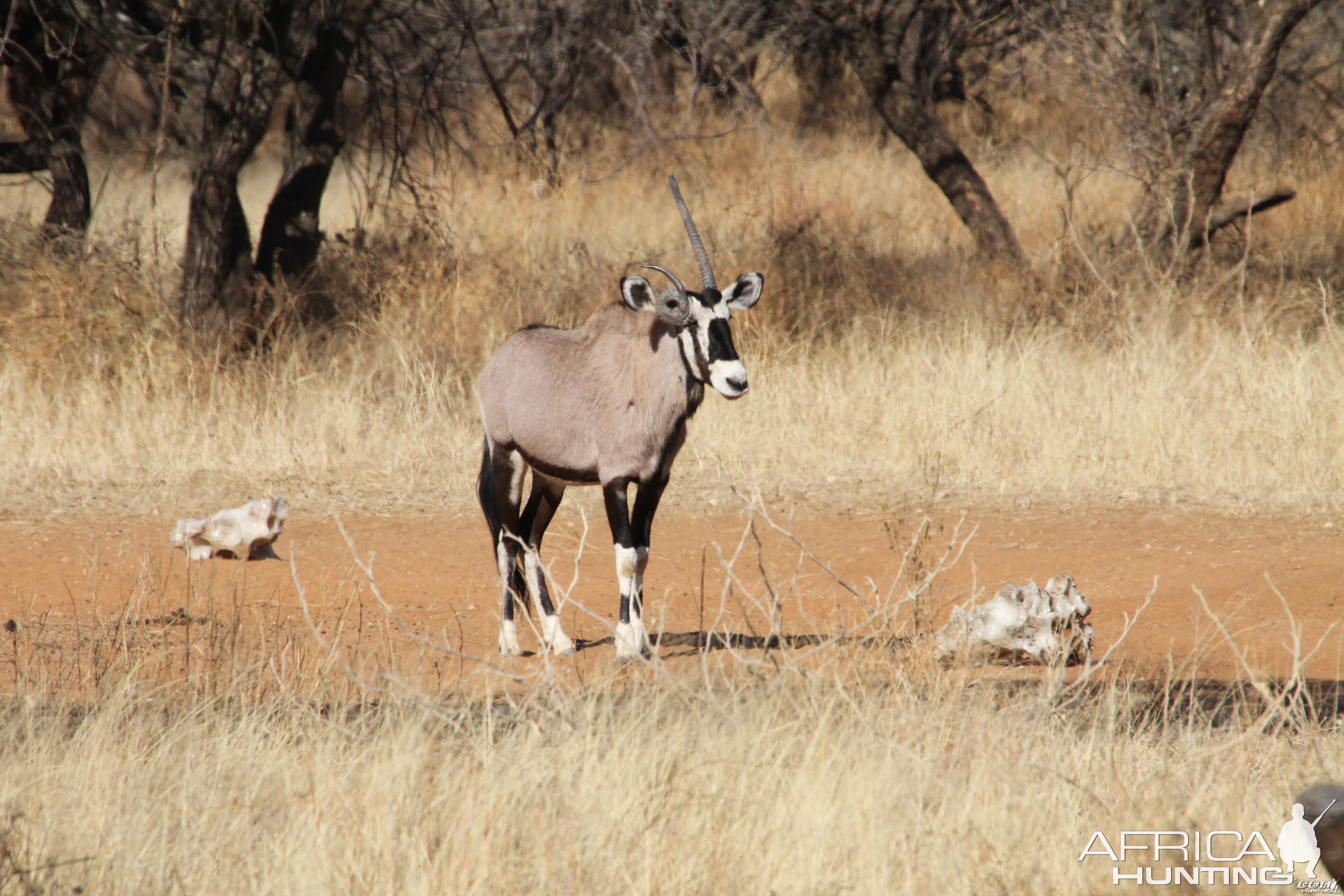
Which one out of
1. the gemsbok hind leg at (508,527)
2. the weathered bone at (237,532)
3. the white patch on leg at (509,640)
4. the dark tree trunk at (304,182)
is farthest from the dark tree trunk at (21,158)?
the white patch on leg at (509,640)

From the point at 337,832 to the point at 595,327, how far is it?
2.46m

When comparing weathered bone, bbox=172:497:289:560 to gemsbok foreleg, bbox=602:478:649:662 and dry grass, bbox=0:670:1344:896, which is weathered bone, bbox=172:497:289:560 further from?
dry grass, bbox=0:670:1344:896

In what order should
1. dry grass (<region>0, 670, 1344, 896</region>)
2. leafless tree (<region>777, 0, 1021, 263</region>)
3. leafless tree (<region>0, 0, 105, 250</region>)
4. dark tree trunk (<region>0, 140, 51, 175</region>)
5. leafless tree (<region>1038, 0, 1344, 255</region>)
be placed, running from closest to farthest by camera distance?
dry grass (<region>0, 670, 1344, 896</region>) < leafless tree (<region>0, 0, 105, 250</region>) < leafless tree (<region>1038, 0, 1344, 255</region>) < dark tree trunk (<region>0, 140, 51, 175</region>) < leafless tree (<region>777, 0, 1021, 263</region>)

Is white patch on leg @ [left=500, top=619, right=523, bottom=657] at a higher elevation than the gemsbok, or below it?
below

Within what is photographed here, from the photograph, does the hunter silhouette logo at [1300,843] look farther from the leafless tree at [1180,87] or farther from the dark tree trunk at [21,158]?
the dark tree trunk at [21,158]

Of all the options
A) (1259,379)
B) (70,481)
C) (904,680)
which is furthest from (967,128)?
(904,680)

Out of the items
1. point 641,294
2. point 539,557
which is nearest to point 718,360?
point 641,294

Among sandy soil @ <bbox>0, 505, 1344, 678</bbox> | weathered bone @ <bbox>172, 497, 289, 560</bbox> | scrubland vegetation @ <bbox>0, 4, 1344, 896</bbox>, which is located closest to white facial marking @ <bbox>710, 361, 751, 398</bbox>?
scrubland vegetation @ <bbox>0, 4, 1344, 896</bbox>

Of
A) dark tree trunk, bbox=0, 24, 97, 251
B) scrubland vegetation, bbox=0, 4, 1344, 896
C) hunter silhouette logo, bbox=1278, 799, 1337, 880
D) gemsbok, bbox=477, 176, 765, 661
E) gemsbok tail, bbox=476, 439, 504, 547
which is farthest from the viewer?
dark tree trunk, bbox=0, 24, 97, 251

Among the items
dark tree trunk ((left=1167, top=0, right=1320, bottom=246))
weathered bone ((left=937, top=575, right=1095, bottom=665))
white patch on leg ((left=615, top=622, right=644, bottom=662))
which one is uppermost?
dark tree trunk ((left=1167, top=0, right=1320, bottom=246))

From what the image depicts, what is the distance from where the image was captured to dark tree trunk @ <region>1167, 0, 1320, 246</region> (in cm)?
1066

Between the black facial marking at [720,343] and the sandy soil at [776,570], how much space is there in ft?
2.15

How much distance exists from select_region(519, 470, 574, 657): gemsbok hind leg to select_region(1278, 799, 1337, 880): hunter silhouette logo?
247 centimetres

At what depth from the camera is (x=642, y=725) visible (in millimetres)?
3285
